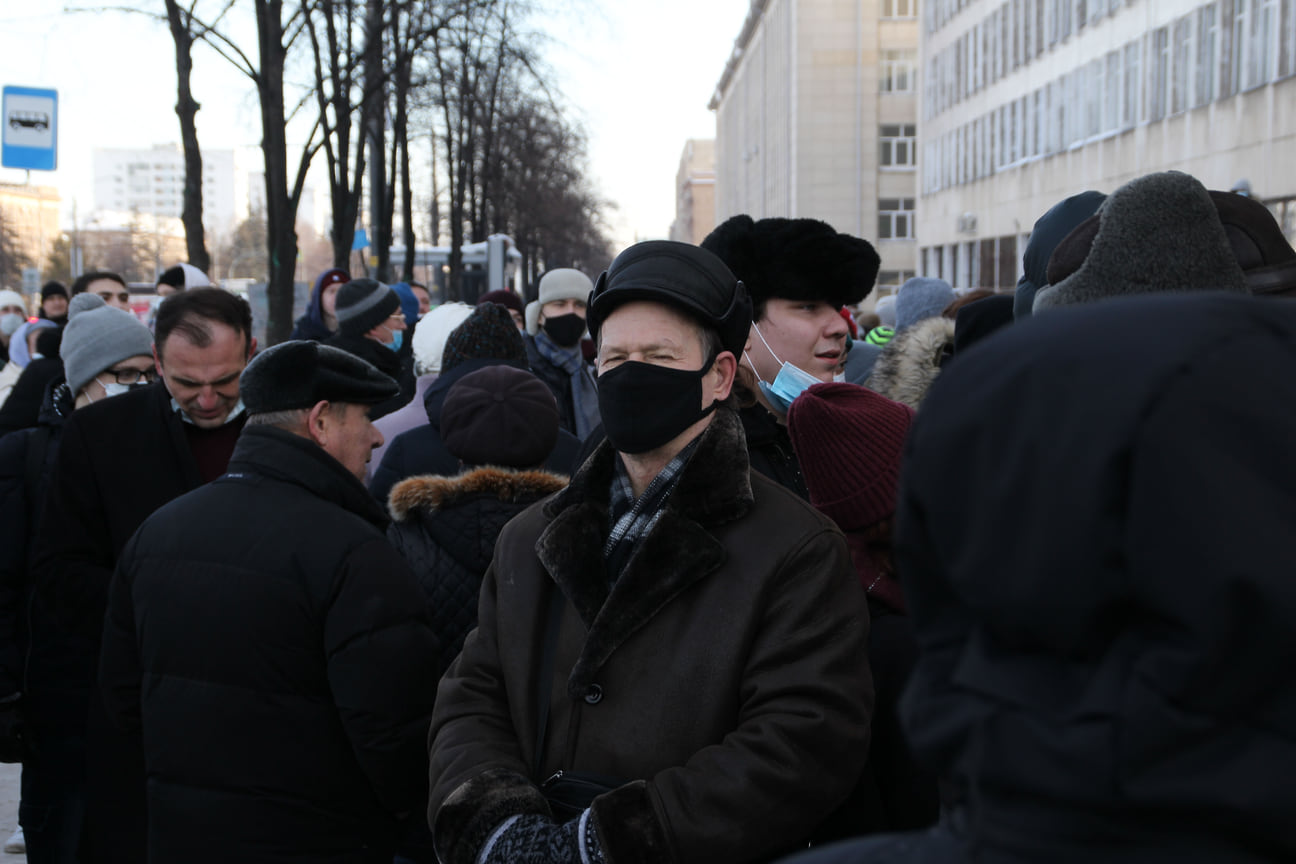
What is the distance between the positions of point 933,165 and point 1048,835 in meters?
52.6

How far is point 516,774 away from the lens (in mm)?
2334

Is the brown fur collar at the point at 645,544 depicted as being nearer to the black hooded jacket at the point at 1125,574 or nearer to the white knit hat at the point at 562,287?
the black hooded jacket at the point at 1125,574

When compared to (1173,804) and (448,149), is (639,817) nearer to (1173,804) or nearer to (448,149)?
(1173,804)

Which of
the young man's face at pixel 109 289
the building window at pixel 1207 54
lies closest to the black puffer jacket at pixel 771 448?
the young man's face at pixel 109 289

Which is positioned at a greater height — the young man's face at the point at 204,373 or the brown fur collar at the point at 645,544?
the young man's face at the point at 204,373

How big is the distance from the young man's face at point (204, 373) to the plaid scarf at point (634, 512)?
184cm

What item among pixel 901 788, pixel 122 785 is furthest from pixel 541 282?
pixel 901 788

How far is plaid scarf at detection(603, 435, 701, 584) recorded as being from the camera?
2484 millimetres

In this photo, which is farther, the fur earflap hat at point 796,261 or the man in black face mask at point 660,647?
the fur earflap hat at point 796,261

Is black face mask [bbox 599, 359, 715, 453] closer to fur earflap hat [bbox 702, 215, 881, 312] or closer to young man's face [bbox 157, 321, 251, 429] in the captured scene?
fur earflap hat [bbox 702, 215, 881, 312]

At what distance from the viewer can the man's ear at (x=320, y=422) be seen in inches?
125

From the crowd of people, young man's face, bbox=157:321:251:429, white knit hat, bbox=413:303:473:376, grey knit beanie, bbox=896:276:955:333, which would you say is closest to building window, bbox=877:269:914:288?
grey knit beanie, bbox=896:276:955:333

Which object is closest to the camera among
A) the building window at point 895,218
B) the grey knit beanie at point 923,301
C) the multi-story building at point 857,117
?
Result: the grey knit beanie at point 923,301

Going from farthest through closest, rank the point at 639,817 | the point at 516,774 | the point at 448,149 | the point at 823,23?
the point at 823,23 → the point at 448,149 → the point at 516,774 → the point at 639,817
